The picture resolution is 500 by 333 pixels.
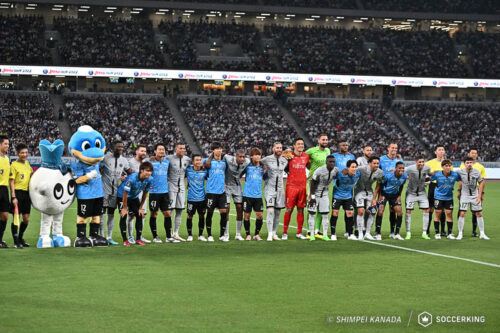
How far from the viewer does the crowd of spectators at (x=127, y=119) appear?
48844 millimetres

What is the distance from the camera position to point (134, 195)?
48.9 feet

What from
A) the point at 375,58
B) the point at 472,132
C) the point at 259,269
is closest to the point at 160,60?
the point at 375,58

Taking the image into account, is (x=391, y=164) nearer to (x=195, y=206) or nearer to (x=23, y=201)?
(x=195, y=206)

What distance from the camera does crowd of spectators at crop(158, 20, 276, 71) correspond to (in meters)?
57.5

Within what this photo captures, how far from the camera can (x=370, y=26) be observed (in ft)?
226

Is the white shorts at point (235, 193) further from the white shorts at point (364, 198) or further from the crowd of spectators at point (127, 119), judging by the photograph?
the crowd of spectators at point (127, 119)

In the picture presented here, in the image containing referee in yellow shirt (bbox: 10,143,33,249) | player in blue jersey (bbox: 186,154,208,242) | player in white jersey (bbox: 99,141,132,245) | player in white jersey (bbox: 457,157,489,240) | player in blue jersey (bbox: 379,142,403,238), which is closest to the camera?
referee in yellow shirt (bbox: 10,143,33,249)

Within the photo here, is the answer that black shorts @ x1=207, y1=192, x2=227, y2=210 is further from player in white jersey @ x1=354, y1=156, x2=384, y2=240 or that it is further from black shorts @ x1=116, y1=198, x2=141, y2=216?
player in white jersey @ x1=354, y1=156, x2=384, y2=240

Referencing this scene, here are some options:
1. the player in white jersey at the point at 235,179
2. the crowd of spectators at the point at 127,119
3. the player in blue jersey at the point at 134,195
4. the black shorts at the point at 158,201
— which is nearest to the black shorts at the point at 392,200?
the player in white jersey at the point at 235,179

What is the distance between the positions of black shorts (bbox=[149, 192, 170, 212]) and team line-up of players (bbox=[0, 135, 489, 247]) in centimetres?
2

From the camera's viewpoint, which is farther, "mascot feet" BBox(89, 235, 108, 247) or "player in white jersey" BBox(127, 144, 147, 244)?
"player in white jersey" BBox(127, 144, 147, 244)

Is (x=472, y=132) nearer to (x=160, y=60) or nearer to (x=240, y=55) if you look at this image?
(x=240, y=55)

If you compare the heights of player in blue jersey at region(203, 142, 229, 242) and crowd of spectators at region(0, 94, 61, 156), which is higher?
crowd of spectators at region(0, 94, 61, 156)

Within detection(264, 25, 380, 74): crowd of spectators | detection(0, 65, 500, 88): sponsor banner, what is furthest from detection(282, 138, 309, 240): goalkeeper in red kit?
detection(264, 25, 380, 74): crowd of spectators
